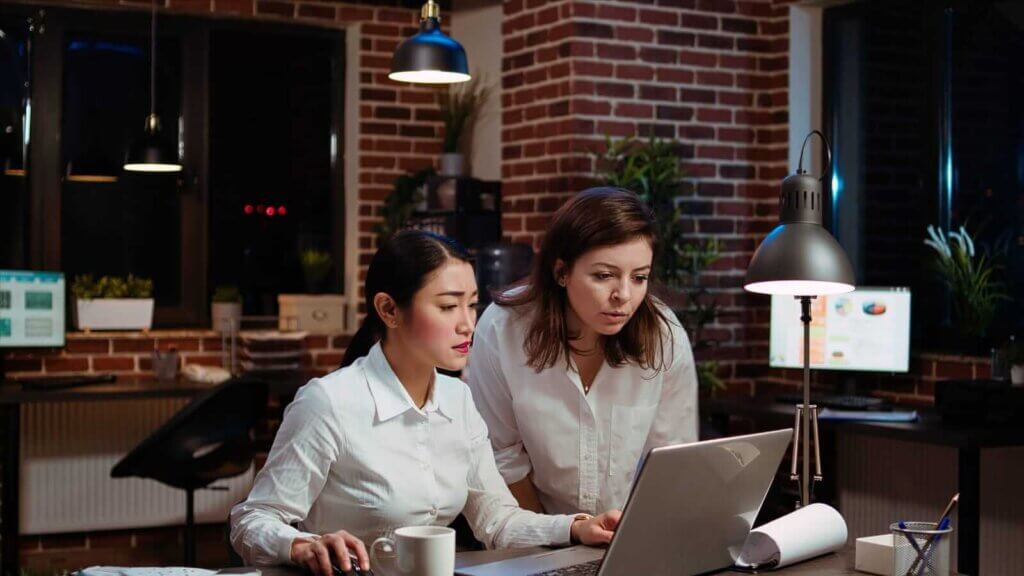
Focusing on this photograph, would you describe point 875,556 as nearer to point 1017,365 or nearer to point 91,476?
point 1017,365

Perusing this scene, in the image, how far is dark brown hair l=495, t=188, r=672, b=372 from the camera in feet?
8.61

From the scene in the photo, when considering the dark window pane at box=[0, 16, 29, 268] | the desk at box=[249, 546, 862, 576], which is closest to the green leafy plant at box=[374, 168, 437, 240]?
the dark window pane at box=[0, 16, 29, 268]

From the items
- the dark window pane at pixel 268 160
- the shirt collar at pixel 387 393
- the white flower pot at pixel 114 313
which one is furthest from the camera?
the dark window pane at pixel 268 160

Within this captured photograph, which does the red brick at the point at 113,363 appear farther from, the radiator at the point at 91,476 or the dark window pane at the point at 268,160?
the dark window pane at the point at 268,160

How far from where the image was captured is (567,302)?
9.11ft

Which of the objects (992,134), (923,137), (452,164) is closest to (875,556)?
(992,134)

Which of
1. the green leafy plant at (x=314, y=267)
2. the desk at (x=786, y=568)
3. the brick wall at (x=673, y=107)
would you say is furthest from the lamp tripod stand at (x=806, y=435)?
the green leafy plant at (x=314, y=267)

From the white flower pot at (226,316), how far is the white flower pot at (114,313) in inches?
11.1

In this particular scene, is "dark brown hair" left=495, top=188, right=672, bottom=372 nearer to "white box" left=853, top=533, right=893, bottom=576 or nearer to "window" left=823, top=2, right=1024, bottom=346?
"white box" left=853, top=533, right=893, bottom=576

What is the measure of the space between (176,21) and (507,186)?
5.90ft

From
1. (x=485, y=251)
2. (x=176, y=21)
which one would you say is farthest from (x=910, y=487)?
(x=176, y=21)

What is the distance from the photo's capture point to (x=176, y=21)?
19.5ft

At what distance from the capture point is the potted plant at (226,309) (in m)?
5.81

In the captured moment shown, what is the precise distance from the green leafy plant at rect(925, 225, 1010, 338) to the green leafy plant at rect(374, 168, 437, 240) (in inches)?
90.5
